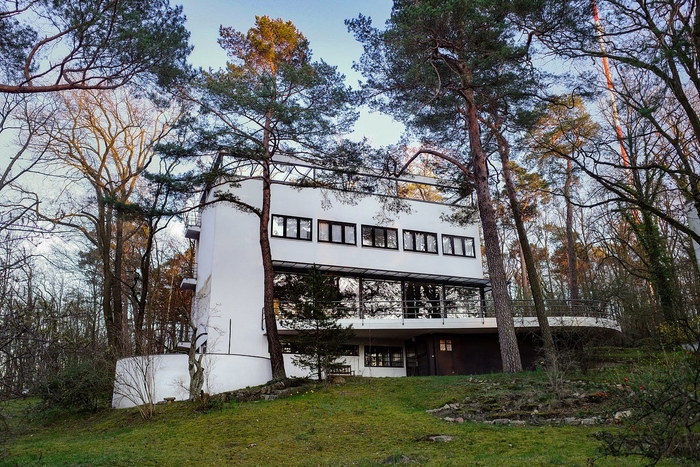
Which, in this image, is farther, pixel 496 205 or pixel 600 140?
pixel 496 205

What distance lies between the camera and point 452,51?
1415 cm

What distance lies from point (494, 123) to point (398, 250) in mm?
7243

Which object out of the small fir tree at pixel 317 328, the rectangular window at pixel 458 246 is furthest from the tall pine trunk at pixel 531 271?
the rectangular window at pixel 458 246

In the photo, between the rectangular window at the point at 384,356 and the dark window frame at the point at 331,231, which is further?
the rectangular window at the point at 384,356

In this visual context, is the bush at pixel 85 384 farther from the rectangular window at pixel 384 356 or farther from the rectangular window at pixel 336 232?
the rectangular window at pixel 384 356

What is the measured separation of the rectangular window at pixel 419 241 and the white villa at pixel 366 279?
0.05 m

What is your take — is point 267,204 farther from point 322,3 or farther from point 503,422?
point 503,422

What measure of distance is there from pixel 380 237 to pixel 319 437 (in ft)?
42.1

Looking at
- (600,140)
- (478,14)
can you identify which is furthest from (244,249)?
(600,140)

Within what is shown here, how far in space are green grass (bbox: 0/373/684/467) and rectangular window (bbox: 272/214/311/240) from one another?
7.08m

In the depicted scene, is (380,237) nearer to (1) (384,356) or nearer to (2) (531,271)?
(1) (384,356)

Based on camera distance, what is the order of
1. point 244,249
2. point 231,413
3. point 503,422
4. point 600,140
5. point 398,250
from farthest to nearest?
point 398,250, point 244,249, point 231,413, point 503,422, point 600,140

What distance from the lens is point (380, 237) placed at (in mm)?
23125

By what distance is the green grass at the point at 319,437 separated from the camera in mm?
8930
